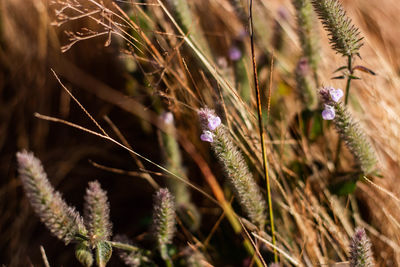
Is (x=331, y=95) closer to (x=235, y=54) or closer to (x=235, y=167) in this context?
(x=235, y=167)

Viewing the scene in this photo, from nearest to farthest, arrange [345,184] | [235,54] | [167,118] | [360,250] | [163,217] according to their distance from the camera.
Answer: [360,250], [163,217], [345,184], [167,118], [235,54]

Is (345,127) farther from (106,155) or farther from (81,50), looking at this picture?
(81,50)

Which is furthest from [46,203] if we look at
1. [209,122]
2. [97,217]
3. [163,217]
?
[209,122]

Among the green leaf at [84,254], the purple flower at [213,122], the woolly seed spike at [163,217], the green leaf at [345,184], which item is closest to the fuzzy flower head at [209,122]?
the purple flower at [213,122]

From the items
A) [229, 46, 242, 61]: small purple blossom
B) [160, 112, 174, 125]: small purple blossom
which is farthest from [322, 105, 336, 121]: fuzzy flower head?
[229, 46, 242, 61]: small purple blossom

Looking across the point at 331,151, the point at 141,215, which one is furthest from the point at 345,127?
the point at 141,215

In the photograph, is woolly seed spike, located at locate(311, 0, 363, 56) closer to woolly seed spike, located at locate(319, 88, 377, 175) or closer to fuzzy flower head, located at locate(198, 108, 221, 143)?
woolly seed spike, located at locate(319, 88, 377, 175)
